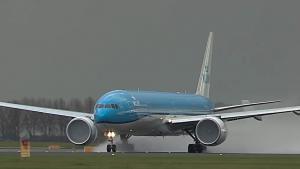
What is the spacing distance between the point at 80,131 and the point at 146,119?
20.5ft

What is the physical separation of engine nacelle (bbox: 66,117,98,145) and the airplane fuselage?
2200 mm

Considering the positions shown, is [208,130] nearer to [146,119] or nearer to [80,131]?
[146,119]

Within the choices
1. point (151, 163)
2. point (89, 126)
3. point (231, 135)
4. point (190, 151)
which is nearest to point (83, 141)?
point (89, 126)

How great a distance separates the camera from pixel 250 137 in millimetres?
105875

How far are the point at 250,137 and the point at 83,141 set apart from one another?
21.5 meters

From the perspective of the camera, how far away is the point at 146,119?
92125mm

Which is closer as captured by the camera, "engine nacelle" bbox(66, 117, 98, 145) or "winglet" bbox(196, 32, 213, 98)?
"engine nacelle" bbox(66, 117, 98, 145)

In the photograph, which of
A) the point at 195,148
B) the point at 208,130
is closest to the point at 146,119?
the point at 195,148

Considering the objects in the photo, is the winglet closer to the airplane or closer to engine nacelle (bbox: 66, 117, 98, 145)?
the airplane

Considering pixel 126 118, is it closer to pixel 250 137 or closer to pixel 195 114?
pixel 195 114

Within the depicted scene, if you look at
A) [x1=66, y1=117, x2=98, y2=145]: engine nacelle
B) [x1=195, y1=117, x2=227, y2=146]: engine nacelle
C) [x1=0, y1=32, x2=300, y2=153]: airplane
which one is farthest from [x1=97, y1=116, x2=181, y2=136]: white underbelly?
[x1=195, y1=117, x2=227, y2=146]: engine nacelle

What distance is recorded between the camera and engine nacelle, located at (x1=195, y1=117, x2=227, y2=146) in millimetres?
89000

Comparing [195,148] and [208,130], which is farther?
[195,148]

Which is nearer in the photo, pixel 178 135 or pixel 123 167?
pixel 123 167
